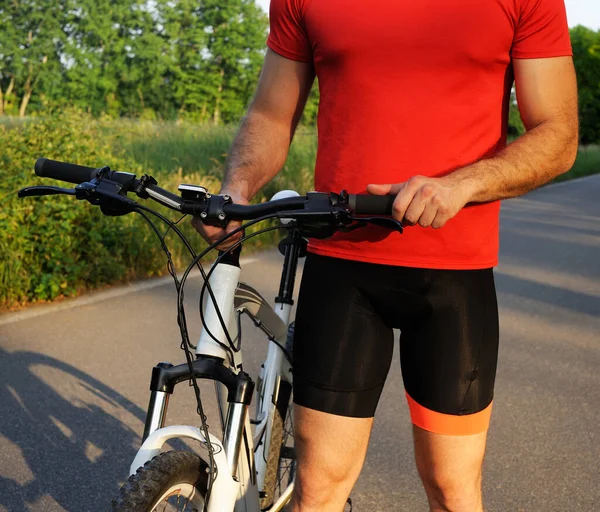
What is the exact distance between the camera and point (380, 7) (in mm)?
2275

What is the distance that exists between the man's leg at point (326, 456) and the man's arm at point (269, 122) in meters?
0.65

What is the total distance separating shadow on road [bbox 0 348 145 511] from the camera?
3982 mm

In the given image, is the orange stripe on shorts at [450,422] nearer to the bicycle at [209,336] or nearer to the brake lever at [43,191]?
the bicycle at [209,336]

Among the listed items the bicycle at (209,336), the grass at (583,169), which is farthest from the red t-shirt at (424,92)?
the grass at (583,169)

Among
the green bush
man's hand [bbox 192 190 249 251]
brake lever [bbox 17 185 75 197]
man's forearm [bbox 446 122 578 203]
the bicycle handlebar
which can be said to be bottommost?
the green bush

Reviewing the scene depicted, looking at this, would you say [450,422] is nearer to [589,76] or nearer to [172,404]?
[172,404]

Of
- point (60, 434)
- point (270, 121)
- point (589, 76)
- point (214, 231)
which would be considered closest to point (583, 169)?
point (60, 434)

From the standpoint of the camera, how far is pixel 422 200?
6.09ft

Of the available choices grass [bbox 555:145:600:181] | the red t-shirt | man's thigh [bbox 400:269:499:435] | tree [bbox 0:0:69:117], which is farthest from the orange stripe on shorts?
tree [bbox 0:0:69:117]

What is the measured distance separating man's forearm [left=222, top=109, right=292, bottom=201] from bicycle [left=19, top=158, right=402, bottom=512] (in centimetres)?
32

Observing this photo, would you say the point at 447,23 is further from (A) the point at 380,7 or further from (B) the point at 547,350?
(B) the point at 547,350

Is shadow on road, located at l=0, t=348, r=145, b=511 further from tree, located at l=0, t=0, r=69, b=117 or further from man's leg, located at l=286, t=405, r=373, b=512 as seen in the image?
tree, located at l=0, t=0, r=69, b=117

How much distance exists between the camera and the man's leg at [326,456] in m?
2.40

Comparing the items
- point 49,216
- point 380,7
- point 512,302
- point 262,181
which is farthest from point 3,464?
point 512,302
